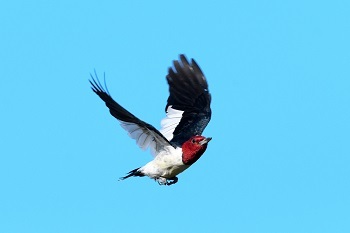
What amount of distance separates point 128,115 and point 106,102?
422 mm

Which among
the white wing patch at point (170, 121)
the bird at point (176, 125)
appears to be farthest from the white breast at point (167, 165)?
the white wing patch at point (170, 121)

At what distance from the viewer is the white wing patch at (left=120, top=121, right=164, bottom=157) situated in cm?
1474

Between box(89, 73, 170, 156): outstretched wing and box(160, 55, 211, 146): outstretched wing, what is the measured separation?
158 cm

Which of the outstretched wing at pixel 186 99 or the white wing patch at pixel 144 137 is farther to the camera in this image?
the outstretched wing at pixel 186 99

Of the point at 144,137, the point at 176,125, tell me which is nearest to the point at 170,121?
the point at 176,125

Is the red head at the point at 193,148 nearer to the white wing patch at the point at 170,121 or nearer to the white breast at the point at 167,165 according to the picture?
the white breast at the point at 167,165

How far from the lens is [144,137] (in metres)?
15.0

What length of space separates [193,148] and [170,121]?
215cm

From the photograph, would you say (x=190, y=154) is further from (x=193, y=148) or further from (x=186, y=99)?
(x=186, y=99)

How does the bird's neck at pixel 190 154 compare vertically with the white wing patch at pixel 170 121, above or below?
below

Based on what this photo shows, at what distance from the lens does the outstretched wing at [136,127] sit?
14.2m

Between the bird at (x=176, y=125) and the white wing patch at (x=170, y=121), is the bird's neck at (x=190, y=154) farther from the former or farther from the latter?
the white wing patch at (x=170, y=121)

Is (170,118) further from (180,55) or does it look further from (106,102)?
(106,102)

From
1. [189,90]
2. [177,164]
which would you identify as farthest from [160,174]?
[189,90]
